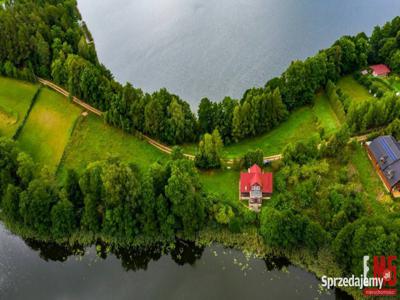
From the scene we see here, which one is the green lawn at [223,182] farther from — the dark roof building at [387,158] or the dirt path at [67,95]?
the dirt path at [67,95]

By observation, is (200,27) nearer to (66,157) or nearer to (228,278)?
(66,157)

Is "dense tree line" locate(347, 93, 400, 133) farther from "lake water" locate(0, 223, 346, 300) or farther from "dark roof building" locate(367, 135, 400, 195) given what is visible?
"lake water" locate(0, 223, 346, 300)

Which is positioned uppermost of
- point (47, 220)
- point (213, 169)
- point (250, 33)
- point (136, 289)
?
point (250, 33)

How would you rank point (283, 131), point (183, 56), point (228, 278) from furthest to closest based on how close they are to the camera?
point (183, 56) < point (283, 131) < point (228, 278)

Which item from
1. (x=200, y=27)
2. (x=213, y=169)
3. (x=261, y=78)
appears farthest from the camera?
(x=200, y=27)

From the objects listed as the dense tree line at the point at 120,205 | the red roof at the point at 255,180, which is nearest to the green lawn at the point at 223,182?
the red roof at the point at 255,180

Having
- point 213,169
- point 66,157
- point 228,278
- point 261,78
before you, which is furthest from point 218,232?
point 261,78

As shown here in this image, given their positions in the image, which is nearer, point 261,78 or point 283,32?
point 261,78
